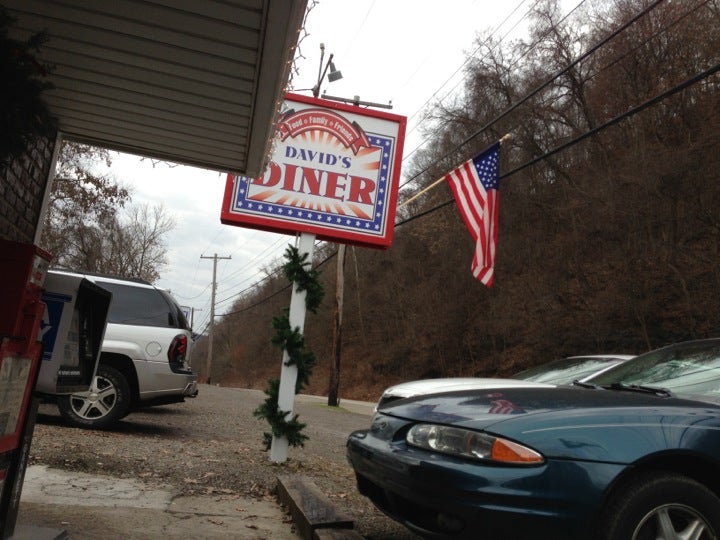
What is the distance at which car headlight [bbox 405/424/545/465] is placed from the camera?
304 centimetres

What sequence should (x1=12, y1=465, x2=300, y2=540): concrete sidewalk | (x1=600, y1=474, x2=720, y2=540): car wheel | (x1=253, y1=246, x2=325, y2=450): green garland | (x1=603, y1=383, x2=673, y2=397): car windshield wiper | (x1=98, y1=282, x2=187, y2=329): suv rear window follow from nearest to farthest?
(x1=600, y1=474, x2=720, y2=540): car wheel
(x1=603, y1=383, x2=673, y2=397): car windshield wiper
(x1=12, y1=465, x2=300, y2=540): concrete sidewalk
(x1=253, y1=246, x2=325, y2=450): green garland
(x1=98, y1=282, x2=187, y2=329): suv rear window

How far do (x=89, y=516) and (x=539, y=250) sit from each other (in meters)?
24.8

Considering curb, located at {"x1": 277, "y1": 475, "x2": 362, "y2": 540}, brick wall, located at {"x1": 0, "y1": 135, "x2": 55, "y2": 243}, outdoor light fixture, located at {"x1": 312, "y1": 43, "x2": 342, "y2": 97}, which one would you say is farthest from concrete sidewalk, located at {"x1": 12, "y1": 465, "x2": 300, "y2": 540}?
outdoor light fixture, located at {"x1": 312, "y1": 43, "x2": 342, "y2": 97}

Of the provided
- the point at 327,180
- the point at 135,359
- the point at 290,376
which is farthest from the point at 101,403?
the point at 327,180

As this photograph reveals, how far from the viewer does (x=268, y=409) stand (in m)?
6.74

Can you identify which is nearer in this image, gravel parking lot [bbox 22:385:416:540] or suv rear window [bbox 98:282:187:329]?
gravel parking lot [bbox 22:385:416:540]

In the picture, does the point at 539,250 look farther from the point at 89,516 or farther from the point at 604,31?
the point at 89,516

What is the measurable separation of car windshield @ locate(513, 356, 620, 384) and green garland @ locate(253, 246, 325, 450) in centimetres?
304

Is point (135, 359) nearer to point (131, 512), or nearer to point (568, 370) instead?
point (131, 512)

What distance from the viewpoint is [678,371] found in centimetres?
423

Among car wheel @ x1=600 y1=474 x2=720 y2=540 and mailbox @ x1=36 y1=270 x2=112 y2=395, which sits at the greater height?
mailbox @ x1=36 y1=270 x2=112 y2=395

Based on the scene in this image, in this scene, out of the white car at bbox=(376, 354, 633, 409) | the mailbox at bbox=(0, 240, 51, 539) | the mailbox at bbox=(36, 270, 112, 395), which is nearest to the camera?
the mailbox at bbox=(0, 240, 51, 539)

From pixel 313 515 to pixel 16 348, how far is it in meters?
2.20

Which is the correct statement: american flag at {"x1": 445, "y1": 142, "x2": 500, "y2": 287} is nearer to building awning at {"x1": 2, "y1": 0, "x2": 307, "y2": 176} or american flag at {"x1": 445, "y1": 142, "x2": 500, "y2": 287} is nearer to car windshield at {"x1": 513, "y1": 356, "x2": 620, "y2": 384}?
car windshield at {"x1": 513, "y1": 356, "x2": 620, "y2": 384}
